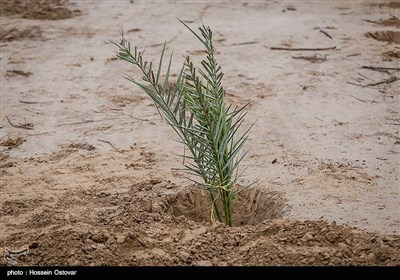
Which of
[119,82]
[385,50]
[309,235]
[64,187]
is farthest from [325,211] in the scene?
[385,50]

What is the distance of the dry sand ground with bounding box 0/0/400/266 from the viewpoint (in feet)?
9.39

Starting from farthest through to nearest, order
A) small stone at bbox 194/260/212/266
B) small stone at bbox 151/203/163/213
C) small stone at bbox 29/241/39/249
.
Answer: small stone at bbox 151/203/163/213, small stone at bbox 29/241/39/249, small stone at bbox 194/260/212/266

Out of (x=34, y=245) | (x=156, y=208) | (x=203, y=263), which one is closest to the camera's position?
(x=203, y=263)

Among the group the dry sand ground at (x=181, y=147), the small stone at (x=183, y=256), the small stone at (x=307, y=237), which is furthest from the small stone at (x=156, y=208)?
the small stone at (x=307, y=237)

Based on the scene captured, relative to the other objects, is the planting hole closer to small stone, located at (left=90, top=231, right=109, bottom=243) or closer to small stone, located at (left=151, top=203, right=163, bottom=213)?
small stone, located at (left=151, top=203, right=163, bottom=213)

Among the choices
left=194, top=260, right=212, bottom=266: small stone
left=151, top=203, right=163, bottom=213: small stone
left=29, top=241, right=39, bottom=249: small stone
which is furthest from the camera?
left=151, top=203, right=163, bottom=213: small stone

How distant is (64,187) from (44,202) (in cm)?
22

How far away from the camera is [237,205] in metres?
3.69

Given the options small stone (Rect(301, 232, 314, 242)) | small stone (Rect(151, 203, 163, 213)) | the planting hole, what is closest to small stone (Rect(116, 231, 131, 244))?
small stone (Rect(151, 203, 163, 213))

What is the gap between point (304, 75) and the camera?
5484mm

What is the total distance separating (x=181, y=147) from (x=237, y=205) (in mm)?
766

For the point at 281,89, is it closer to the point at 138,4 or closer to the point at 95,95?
the point at 95,95

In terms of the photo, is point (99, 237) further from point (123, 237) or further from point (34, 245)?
point (34, 245)

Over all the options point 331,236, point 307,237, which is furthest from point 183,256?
point 331,236
